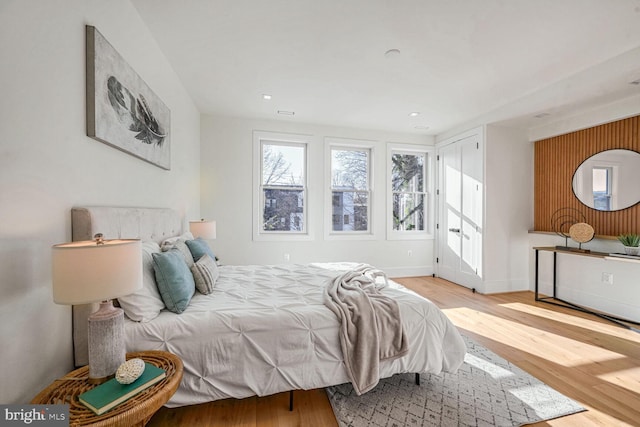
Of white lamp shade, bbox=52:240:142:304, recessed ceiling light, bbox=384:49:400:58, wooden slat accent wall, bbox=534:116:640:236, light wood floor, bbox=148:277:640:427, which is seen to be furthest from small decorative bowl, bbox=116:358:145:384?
wooden slat accent wall, bbox=534:116:640:236

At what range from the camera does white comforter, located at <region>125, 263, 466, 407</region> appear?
151 cm

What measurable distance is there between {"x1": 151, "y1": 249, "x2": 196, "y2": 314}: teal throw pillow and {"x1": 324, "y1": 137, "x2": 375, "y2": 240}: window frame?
10.2 feet

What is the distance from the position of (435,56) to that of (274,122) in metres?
2.62

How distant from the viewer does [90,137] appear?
4.88 feet

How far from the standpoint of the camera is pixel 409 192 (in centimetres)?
516

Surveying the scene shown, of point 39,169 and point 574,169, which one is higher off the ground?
point 574,169

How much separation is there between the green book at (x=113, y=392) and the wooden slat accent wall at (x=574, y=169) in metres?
4.71

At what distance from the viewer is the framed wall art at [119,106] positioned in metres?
1.47

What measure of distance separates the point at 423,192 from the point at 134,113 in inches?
185

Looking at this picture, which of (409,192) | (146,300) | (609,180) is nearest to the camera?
(146,300)

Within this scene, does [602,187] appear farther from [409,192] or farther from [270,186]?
[270,186]

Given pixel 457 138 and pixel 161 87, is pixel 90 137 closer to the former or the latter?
pixel 161 87

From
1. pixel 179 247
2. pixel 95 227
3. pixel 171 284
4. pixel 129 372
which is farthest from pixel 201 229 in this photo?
pixel 129 372

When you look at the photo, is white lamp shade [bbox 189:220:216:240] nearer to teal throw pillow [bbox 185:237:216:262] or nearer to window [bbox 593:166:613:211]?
teal throw pillow [bbox 185:237:216:262]
